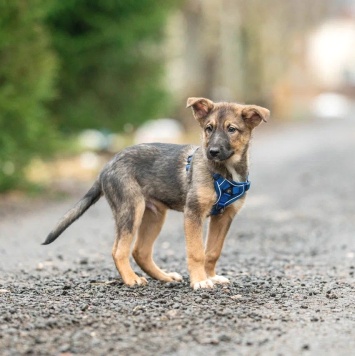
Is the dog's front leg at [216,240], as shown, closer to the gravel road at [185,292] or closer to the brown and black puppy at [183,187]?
the brown and black puppy at [183,187]

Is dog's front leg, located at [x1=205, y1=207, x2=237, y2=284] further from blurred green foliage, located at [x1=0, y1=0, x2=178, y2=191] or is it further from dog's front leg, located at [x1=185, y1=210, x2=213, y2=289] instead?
blurred green foliage, located at [x1=0, y1=0, x2=178, y2=191]

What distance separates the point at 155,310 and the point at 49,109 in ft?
45.8

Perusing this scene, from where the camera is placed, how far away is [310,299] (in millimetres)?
7492

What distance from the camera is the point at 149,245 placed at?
336 inches

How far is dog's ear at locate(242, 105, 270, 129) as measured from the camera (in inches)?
311

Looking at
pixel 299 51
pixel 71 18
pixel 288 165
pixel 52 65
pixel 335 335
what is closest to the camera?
pixel 335 335

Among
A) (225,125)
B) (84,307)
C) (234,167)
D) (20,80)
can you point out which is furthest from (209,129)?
(20,80)

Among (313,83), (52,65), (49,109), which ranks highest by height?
(52,65)

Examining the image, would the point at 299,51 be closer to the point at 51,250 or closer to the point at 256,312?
the point at 51,250

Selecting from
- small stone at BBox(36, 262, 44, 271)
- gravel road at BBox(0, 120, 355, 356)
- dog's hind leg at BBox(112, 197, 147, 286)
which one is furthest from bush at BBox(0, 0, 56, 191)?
dog's hind leg at BBox(112, 197, 147, 286)

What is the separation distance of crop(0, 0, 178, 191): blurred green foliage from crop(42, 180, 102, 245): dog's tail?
7.18 meters

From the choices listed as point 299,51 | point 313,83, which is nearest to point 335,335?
point 299,51

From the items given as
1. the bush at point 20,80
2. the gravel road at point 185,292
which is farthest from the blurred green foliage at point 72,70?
the gravel road at point 185,292

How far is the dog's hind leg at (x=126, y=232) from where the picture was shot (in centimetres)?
799
